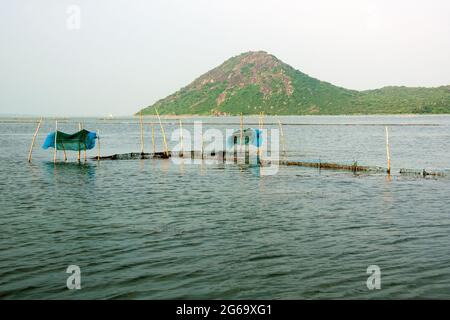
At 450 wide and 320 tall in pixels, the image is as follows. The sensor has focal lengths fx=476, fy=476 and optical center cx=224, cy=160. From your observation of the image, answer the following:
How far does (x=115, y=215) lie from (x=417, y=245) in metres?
7.29

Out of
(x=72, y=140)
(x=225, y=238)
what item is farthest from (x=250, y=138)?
(x=225, y=238)

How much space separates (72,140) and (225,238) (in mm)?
19742

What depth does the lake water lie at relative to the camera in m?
7.18

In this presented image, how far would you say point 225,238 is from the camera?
32.8 feet

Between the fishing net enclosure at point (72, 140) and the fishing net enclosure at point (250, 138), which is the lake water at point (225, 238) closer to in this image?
the fishing net enclosure at point (72, 140)

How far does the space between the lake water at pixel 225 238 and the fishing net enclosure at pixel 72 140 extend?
27.2 feet

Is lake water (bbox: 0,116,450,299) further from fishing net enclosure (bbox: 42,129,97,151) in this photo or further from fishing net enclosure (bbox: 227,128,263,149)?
fishing net enclosure (bbox: 227,128,263,149)

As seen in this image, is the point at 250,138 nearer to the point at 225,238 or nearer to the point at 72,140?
the point at 72,140

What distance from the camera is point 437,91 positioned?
625 feet

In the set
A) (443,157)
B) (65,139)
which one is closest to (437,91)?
(443,157)
